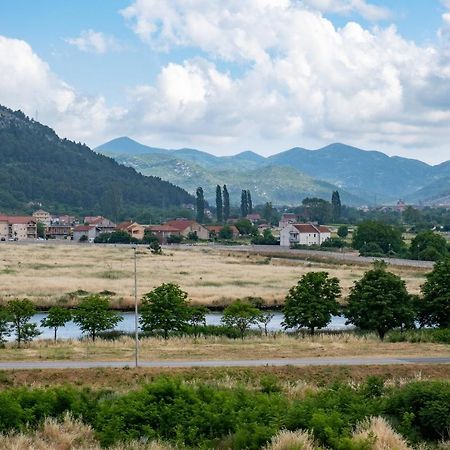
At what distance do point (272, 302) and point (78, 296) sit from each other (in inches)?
603

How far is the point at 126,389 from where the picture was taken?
2211 centimetres

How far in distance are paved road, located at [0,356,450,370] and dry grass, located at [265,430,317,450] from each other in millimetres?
11046

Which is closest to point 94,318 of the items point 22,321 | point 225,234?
point 22,321

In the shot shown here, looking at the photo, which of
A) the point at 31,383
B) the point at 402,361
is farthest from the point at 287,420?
the point at 402,361

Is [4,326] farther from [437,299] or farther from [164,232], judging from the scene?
[164,232]

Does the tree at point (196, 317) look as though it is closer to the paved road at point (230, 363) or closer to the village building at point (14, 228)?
the paved road at point (230, 363)

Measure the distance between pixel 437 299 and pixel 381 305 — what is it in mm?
3401

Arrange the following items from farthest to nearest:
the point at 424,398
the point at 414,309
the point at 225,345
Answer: the point at 414,309 < the point at 225,345 < the point at 424,398

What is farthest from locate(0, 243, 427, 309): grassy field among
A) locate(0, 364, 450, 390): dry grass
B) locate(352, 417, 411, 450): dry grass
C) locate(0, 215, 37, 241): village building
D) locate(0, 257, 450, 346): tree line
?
locate(0, 215, 37, 241): village building

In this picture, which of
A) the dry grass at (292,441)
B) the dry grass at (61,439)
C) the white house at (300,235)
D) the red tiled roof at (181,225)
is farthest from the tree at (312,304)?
the red tiled roof at (181,225)

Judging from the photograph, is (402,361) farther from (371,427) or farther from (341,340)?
(371,427)

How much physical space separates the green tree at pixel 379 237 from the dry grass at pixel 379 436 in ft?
333

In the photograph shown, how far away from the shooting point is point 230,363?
88.1ft

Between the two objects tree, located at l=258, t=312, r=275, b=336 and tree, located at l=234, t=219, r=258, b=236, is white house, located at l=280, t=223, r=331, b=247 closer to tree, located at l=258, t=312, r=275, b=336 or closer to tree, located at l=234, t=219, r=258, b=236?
tree, located at l=234, t=219, r=258, b=236
